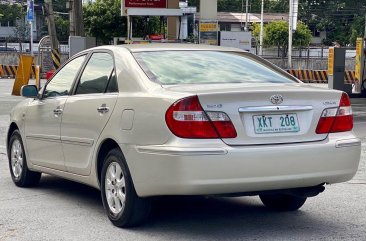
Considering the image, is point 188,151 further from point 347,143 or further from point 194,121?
point 347,143

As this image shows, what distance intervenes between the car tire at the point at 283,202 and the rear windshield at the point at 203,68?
3.64ft

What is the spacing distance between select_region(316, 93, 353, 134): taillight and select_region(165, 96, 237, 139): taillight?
85 centimetres

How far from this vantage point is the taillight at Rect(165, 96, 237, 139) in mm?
5281

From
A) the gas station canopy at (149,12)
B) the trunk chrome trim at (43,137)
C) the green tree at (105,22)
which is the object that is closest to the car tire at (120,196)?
the trunk chrome trim at (43,137)

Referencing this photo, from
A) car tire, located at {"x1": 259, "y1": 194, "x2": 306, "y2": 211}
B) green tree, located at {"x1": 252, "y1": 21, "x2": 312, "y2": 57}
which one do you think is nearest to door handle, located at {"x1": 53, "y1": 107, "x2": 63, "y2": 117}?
car tire, located at {"x1": 259, "y1": 194, "x2": 306, "y2": 211}

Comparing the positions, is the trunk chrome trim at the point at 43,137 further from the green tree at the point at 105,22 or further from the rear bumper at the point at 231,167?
the green tree at the point at 105,22

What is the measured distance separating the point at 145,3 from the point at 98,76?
67.6 ft

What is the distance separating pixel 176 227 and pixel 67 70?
227cm

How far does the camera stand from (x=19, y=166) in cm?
801

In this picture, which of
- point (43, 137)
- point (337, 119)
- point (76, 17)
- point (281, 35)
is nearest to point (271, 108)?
point (337, 119)

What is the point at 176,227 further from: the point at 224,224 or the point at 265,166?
the point at 265,166

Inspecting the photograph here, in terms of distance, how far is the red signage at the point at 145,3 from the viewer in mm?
26516

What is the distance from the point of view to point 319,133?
5676 mm

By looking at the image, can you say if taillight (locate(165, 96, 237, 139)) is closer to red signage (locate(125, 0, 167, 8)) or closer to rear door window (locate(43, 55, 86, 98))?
rear door window (locate(43, 55, 86, 98))
